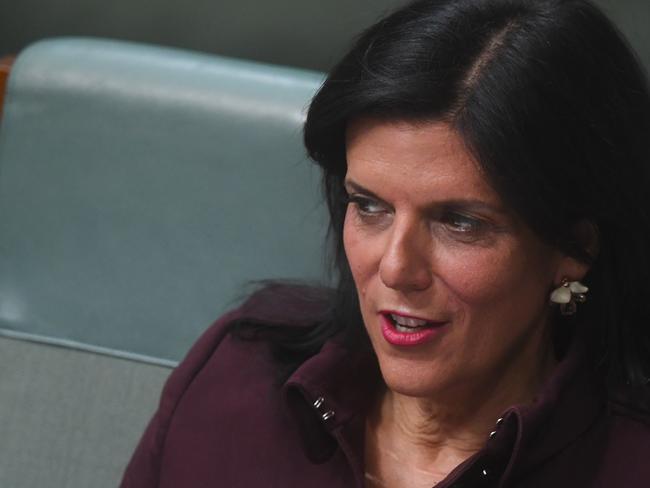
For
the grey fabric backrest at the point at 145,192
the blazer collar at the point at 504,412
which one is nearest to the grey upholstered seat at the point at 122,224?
the grey fabric backrest at the point at 145,192

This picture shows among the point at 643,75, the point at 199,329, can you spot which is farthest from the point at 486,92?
the point at 199,329

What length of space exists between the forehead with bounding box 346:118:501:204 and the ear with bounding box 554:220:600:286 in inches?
4.7

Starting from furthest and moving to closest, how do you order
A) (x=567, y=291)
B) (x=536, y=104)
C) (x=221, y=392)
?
(x=221, y=392) < (x=567, y=291) < (x=536, y=104)

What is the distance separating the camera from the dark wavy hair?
1.36 metres

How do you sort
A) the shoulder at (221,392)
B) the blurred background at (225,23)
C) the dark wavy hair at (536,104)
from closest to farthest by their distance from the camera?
the dark wavy hair at (536,104) → the shoulder at (221,392) → the blurred background at (225,23)

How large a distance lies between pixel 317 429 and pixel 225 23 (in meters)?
0.83

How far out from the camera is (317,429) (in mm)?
1541

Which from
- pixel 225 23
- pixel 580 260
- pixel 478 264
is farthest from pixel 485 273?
pixel 225 23

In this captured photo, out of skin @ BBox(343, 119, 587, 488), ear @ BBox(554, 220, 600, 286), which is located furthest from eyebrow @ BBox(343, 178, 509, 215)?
ear @ BBox(554, 220, 600, 286)

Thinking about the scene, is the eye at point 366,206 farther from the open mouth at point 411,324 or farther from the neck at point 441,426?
the neck at point 441,426

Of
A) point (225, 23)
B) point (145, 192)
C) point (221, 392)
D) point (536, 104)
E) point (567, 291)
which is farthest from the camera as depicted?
point (225, 23)

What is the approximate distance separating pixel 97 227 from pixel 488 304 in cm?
66

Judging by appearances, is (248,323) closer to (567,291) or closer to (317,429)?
(317,429)

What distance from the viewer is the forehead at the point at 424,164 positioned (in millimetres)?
1362
